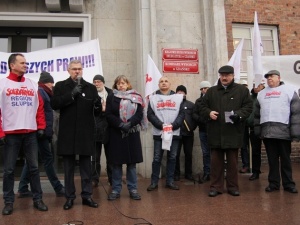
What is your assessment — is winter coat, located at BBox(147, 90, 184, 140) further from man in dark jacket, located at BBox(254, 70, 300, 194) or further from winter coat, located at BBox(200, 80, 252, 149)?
man in dark jacket, located at BBox(254, 70, 300, 194)

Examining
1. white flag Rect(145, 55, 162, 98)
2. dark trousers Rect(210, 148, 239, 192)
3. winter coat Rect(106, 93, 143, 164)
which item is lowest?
dark trousers Rect(210, 148, 239, 192)

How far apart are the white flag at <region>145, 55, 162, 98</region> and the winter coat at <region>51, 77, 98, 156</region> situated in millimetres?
2369

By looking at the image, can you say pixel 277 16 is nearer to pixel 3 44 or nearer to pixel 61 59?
pixel 61 59

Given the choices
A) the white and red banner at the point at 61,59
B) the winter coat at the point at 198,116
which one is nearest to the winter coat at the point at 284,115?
the winter coat at the point at 198,116

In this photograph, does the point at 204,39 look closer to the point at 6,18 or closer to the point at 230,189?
the point at 230,189

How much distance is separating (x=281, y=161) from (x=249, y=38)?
4.89 m

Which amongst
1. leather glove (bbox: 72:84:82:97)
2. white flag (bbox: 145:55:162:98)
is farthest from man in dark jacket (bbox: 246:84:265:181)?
leather glove (bbox: 72:84:82:97)

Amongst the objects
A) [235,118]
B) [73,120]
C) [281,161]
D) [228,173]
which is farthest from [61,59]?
[281,161]

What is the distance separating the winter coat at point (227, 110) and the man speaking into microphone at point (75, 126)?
189cm

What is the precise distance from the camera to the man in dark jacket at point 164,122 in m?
5.87

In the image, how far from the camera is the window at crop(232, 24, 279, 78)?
9352mm

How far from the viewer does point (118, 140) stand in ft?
16.7

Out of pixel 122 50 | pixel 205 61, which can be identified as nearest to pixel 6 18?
pixel 122 50

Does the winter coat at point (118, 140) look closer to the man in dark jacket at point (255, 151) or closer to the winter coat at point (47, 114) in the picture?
the winter coat at point (47, 114)
